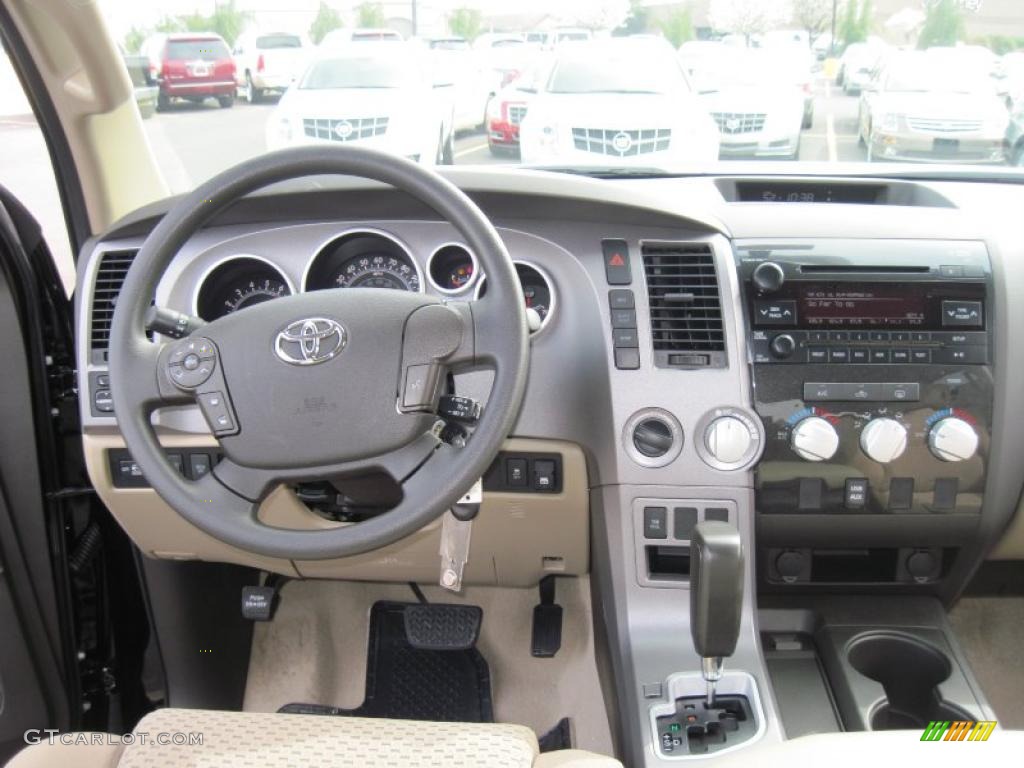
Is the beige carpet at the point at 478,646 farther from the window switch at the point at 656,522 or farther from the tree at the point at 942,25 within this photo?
the tree at the point at 942,25

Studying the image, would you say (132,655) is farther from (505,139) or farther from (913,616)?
(505,139)

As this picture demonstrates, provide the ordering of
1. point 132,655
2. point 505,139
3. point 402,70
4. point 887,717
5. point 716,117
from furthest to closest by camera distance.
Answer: point 402,70 < point 505,139 < point 716,117 < point 132,655 < point 887,717

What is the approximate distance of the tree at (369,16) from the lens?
3990 millimetres

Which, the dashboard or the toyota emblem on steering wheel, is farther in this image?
the dashboard

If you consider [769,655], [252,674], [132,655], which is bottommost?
[252,674]

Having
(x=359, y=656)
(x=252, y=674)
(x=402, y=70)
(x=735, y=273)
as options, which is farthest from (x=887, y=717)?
(x=402, y=70)

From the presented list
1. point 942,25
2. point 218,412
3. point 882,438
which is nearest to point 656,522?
point 882,438

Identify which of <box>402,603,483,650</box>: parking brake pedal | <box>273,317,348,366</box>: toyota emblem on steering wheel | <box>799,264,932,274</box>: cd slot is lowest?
<box>402,603,483,650</box>: parking brake pedal

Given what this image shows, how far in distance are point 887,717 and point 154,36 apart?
8.04 ft

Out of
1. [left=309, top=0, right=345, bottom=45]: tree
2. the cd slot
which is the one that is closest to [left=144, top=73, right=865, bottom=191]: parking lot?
[left=309, top=0, right=345, bottom=45]: tree

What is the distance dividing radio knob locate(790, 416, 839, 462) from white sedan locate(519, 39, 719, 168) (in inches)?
32.5

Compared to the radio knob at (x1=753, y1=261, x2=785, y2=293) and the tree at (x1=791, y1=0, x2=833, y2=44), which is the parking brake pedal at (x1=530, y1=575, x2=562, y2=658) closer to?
the radio knob at (x1=753, y1=261, x2=785, y2=293)

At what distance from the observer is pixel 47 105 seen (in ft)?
6.79

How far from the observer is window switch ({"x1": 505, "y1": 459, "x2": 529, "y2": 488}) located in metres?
1.86
